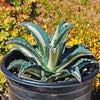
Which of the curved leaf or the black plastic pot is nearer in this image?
the black plastic pot

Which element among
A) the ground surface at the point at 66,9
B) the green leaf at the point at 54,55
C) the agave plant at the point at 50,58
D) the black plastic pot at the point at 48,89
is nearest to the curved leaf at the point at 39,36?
the agave plant at the point at 50,58

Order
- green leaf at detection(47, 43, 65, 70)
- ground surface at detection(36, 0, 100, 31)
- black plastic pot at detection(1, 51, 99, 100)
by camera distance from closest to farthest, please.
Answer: black plastic pot at detection(1, 51, 99, 100), green leaf at detection(47, 43, 65, 70), ground surface at detection(36, 0, 100, 31)

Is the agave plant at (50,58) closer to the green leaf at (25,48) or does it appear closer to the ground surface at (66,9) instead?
the green leaf at (25,48)

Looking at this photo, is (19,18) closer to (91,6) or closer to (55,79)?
(55,79)

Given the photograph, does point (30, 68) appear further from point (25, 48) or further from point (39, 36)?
point (39, 36)

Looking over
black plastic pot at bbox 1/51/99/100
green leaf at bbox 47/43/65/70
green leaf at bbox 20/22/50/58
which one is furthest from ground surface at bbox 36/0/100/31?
black plastic pot at bbox 1/51/99/100

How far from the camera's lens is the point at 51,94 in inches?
56.1

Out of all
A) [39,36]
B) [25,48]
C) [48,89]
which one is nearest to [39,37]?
[39,36]

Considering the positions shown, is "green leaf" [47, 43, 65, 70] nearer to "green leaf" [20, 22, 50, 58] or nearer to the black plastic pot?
"green leaf" [20, 22, 50, 58]

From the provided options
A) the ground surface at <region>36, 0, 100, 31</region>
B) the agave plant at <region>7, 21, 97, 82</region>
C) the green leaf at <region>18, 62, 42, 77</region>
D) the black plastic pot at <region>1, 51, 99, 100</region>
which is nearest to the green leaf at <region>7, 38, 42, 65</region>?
the agave plant at <region>7, 21, 97, 82</region>

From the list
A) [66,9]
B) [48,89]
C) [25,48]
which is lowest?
[48,89]

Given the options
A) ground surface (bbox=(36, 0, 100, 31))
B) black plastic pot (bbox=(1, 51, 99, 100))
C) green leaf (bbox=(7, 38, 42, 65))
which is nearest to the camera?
black plastic pot (bbox=(1, 51, 99, 100))

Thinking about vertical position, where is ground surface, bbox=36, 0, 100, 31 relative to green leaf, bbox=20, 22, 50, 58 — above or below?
below

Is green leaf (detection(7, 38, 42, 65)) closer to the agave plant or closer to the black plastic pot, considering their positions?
the agave plant
